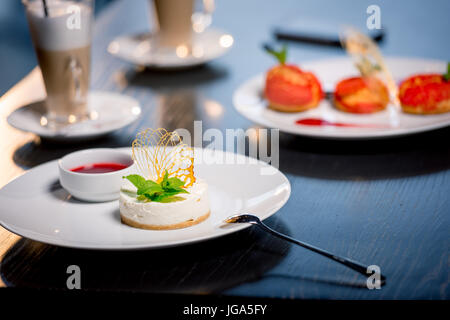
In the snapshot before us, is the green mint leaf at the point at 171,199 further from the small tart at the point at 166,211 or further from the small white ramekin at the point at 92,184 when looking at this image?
the small white ramekin at the point at 92,184

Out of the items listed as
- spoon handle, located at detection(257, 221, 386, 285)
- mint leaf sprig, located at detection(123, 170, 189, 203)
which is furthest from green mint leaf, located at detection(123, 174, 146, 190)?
spoon handle, located at detection(257, 221, 386, 285)

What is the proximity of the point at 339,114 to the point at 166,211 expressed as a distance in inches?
25.2

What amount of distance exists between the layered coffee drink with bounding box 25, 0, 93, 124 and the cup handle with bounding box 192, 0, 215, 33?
699 mm

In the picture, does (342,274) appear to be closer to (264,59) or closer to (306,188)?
(306,188)

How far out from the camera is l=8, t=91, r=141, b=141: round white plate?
1.31 meters

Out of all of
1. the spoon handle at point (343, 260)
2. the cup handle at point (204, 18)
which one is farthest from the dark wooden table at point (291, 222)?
the cup handle at point (204, 18)

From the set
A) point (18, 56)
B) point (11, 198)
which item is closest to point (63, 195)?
point (11, 198)

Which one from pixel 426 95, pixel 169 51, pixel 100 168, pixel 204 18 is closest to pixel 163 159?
pixel 100 168

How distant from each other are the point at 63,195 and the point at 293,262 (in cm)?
41

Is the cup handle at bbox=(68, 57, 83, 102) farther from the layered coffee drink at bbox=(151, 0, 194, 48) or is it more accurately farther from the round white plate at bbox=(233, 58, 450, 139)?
the layered coffee drink at bbox=(151, 0, 194, 48)

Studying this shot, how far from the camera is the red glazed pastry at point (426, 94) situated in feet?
4.47

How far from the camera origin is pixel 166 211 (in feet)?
3.02

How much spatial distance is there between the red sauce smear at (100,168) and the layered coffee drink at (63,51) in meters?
0.34

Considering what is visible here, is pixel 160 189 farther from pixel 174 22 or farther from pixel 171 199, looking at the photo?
pixel 174 22
